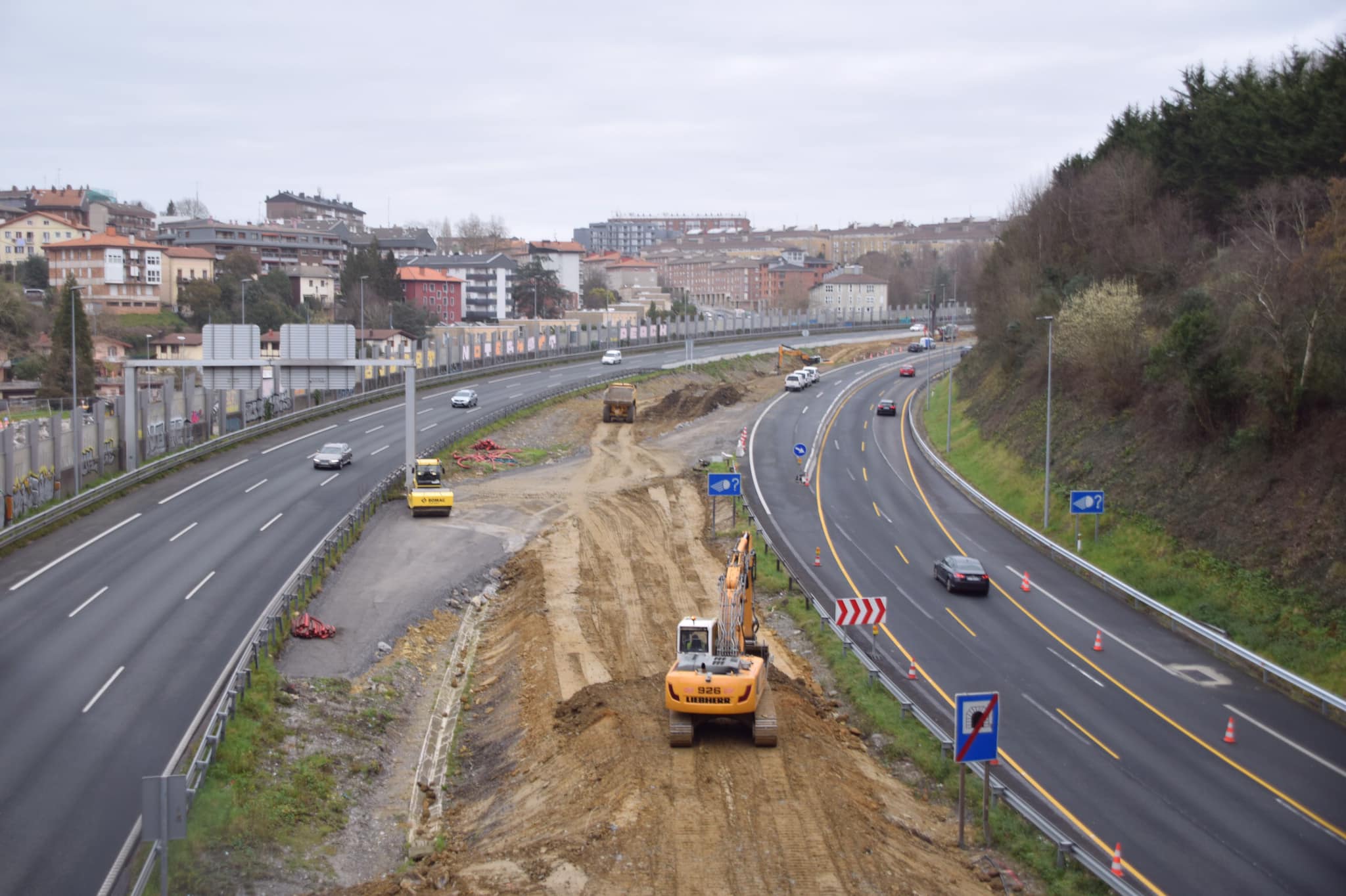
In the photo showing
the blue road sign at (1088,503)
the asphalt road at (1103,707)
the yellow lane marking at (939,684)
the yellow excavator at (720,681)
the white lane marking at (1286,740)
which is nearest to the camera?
the yellow lane marking at (939,684)

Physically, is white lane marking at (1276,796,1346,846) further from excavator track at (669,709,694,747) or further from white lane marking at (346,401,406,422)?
white lane marking at (346,401,406,422)

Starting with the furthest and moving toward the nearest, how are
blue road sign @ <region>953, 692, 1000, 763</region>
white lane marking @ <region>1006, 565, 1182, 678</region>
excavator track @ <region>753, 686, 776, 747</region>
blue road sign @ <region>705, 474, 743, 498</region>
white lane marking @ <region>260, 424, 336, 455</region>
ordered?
white lane marking @ <region>260, 424, 336, 455</region> → blue road sign @ <region>705, 474, 743, 498</region> → white lane marking @ <region>1006, 565, 1182, 678</region> → excavator track @ <region>753, 686, 776, 747</region> → blue road sign @ <region>953, 692, 1000, 763</region>

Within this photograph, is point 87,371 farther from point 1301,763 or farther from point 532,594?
point 1301,763

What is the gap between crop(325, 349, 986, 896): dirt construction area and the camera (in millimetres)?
17891

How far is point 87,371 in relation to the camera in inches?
3007

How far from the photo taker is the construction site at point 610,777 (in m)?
18.0

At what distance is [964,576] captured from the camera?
126ft

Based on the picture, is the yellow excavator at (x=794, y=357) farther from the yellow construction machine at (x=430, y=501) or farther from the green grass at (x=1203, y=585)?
the yellow construction machine at (x=430, y=501)

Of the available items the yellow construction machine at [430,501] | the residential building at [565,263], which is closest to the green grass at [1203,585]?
the yellow construction machine at [430,501]

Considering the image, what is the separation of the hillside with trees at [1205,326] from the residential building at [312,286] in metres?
90.5

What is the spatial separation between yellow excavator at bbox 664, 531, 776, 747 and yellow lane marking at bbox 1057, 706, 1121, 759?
24.2 ft

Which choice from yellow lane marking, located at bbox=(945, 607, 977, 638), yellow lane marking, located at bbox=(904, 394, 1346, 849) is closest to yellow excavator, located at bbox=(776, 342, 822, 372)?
yellow lane marking, located at bbox=(904, 394, 1346, 849)

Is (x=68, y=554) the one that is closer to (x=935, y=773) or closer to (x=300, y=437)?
(x=300, y=437)

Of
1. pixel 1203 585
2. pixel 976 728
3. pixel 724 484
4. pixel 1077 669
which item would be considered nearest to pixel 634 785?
pixel 976 728
